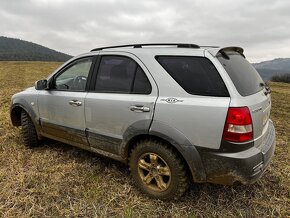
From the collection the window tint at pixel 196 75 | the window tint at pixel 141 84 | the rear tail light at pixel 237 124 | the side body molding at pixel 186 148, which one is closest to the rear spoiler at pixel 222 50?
the window tint at pixel 196 75

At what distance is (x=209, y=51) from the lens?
2904mm

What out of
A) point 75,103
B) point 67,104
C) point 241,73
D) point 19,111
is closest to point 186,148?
point 241,73

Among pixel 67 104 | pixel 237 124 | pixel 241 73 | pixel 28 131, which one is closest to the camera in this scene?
pixel 237 124

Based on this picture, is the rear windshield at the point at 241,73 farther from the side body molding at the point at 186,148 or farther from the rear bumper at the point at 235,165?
the side body molding at the point at 186,148

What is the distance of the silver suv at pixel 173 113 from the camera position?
272 centimetres

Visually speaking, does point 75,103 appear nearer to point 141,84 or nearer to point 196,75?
point 141,84

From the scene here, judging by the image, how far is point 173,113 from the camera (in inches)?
115

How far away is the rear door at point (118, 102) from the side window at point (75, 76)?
24 centimetres

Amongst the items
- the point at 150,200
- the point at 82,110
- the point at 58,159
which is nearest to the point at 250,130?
the point at 150,200

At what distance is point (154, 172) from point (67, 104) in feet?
5.22

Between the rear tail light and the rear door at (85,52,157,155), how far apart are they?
817 mm

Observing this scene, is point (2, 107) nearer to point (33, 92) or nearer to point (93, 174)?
point (33, 92)

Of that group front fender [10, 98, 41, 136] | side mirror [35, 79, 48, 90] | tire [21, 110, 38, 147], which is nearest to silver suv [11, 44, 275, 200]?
side mirror [35, 79, 48, 90]

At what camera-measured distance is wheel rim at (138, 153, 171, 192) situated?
3.14 meters
